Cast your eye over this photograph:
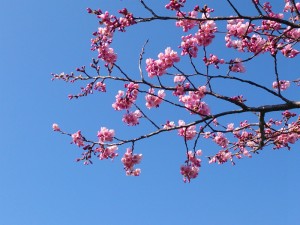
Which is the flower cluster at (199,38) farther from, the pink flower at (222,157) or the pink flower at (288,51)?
the pink flower at (222,157)

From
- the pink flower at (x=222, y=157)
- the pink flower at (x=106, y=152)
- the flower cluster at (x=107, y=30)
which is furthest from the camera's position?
the pink flower at (x=222, y=157)

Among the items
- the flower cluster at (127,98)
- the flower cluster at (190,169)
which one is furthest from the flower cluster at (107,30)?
the flower cluster at (190,169)

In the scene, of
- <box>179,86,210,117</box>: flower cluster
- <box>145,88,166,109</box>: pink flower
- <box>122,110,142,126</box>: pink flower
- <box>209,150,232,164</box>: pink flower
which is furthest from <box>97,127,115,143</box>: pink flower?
<box>209,150,232,164</box>: pink flower

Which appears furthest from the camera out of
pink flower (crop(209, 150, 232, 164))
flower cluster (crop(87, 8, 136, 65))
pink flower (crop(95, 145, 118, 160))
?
pink flower (crop(209, 150, 232, 164))

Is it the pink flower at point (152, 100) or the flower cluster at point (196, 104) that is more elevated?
the pink flower at point (152, 100)

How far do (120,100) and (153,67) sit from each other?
992mm

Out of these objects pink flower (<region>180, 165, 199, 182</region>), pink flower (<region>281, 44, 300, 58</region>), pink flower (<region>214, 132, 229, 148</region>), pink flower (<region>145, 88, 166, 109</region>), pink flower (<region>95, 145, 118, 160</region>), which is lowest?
pink flower (<region>180, 165, 199, 182</region>)

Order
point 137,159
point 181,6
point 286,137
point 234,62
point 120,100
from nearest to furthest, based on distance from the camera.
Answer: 1. point 181,6
2. point 234,62
3. point 120,100
4. point 137,159
5. point 286,137

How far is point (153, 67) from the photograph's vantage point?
584 centimetres

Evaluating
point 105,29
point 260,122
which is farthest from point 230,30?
point 105,29

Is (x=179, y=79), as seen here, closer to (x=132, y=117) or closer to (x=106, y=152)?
(x=132, y=117)

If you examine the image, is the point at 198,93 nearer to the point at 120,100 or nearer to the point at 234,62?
the point at 234,62

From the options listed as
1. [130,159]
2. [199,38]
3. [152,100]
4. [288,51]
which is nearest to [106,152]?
[130,159]

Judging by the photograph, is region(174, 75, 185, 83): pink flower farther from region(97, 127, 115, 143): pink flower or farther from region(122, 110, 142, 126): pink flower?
region(97, 127, 115, 143): pink flower
